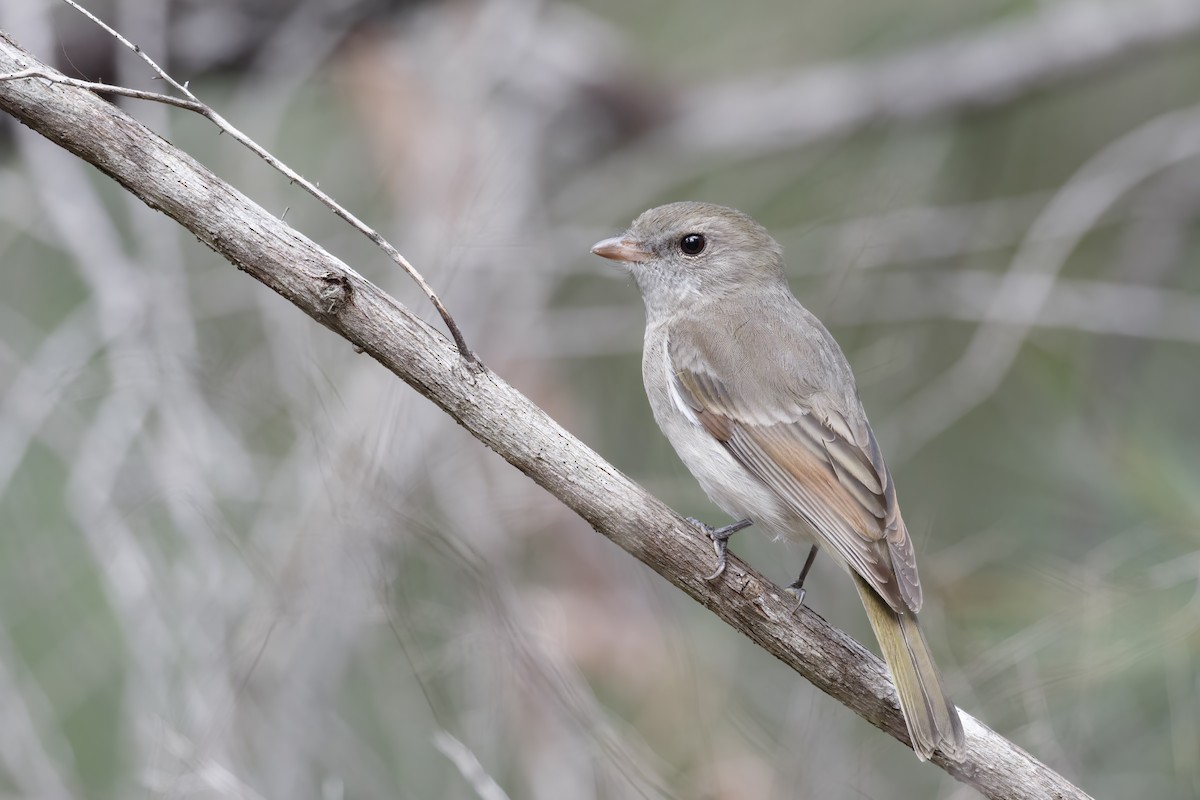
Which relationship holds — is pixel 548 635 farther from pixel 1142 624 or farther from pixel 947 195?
pixel 947 195

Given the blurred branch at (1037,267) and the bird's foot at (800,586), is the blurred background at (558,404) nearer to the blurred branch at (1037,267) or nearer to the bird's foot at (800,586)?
the blurred branch at (1037,267)

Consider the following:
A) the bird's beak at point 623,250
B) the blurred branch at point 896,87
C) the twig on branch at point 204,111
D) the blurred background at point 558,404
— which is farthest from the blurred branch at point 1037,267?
the twig on branch at point 204,111

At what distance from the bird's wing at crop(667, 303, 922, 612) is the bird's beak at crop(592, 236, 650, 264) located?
397 mm

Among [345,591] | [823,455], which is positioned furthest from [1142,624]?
[345,591]

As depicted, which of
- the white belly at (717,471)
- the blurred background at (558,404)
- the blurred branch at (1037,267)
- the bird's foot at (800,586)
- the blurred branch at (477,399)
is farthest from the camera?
the blurred branch at (1037,267)

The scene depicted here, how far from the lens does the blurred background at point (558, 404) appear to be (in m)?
3.58

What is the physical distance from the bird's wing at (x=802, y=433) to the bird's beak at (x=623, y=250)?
397 millimetres

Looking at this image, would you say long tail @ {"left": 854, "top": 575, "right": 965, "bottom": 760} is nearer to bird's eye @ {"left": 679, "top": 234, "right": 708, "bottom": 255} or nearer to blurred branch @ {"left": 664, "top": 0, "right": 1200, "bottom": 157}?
bird's eye @ {"left": 679, "top": 234, "right": 708, "bottom": 255}

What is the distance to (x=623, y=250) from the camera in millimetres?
4199

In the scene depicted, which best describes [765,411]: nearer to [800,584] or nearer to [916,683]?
[800,584]

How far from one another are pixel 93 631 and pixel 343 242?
1.85 meters

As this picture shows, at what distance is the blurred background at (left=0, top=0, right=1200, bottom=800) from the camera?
358cm

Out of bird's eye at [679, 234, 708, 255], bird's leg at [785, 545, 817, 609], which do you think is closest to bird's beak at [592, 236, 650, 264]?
bird's eye at [679, 234, 708, 255]

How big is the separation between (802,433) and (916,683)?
2.97 ft
